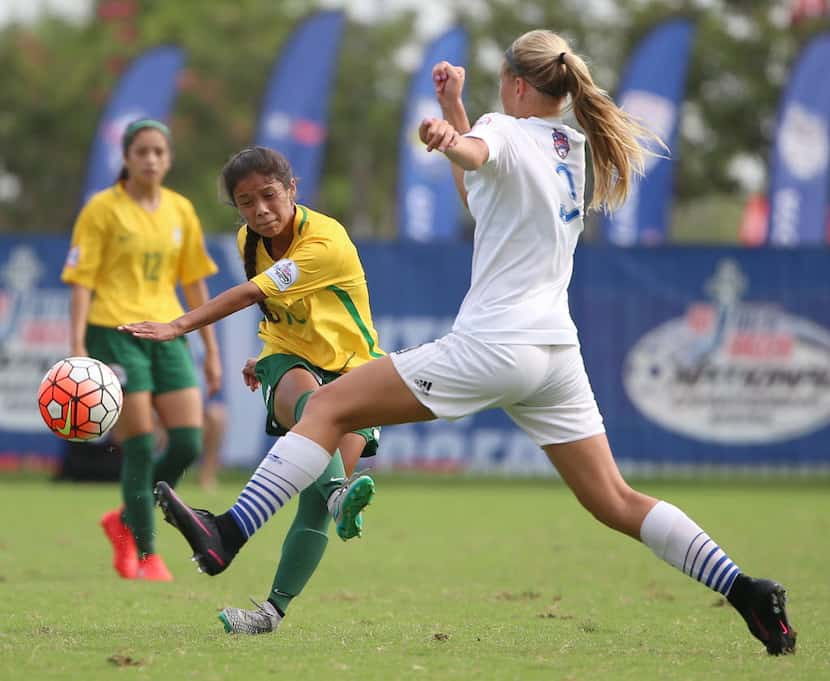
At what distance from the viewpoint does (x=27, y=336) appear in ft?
52.3

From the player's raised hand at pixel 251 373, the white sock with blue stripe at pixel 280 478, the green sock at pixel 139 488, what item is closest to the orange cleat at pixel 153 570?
the green sock at pixel 139 488

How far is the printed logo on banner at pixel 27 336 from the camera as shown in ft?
52.2

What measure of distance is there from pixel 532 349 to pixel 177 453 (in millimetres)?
3630

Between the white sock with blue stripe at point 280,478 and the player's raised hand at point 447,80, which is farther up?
the player's raised hand at point 447,80

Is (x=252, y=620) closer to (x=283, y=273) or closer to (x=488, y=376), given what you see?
(x=283, y=273)

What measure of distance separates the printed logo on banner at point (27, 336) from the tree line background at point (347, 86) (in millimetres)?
25560

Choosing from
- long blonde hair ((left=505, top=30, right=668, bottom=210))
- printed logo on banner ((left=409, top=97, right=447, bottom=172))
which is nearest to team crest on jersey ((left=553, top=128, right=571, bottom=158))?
long blonde hair ((left=505, top=30, right=668, bottom=210))

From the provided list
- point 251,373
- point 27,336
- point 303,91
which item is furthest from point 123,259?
point 303,91

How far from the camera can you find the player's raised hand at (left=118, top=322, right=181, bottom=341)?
5.29m

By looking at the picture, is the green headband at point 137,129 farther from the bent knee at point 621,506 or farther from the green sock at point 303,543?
the bent knee at point 621,506

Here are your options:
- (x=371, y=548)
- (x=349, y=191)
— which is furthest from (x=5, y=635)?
(x=349, y=191)

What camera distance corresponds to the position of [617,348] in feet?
52.4

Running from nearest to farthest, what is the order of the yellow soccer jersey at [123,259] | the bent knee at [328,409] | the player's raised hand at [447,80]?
the bent knee at [328,409], the player's raised hand at [447,80], the yellow soccer jersey at [123,259]

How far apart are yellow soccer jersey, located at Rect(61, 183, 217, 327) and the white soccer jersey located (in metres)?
3.52
